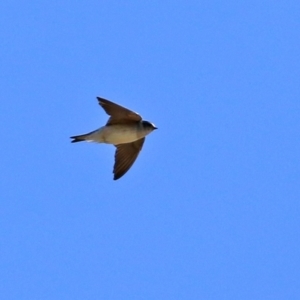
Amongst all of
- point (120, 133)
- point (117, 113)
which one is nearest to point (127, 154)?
point (120, 133)

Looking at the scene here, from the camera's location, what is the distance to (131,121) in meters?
13.9

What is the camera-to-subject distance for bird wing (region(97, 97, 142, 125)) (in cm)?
1364

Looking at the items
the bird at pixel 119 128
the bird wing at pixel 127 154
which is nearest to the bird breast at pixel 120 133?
the bird at pixel 119 128

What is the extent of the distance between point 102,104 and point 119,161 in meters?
1.03

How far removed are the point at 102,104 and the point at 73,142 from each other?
62 centimetres

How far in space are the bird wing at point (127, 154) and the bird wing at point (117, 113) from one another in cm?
65

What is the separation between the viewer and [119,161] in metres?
14.5

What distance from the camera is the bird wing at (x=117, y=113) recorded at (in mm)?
13641

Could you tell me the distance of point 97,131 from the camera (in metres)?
14.0

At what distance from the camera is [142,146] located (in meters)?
14.5

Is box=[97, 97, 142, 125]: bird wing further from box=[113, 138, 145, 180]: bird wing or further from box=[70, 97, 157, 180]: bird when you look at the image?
box=[113, 138, 145, 180]: bird wing

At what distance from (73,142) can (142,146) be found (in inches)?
38.5

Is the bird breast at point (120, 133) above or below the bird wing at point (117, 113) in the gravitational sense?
below

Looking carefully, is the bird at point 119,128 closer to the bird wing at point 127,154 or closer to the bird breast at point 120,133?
the bird breast at point 120,133
